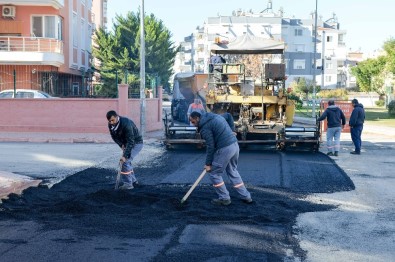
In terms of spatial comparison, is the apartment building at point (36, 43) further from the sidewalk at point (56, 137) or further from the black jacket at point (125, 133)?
the black jacket at point (125, 133)

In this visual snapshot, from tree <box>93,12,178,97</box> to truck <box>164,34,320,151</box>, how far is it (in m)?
28.1

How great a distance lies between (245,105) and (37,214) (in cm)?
1015

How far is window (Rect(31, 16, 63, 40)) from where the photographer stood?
31.0 m

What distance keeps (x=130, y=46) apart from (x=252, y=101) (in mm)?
33713

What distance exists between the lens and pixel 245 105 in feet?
57.9

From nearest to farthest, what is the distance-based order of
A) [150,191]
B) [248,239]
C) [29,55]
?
1. [248,239]
2. [150,191]
3. [29,55]

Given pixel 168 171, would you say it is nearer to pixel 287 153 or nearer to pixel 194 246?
pixel 287 153

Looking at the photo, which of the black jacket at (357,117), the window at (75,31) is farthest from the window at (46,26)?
the black jacket at (357,117)

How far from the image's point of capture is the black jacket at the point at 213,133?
29.4ft

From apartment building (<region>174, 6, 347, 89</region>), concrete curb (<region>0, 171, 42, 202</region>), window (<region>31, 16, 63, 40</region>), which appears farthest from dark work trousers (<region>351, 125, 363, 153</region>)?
apartment building (<region>174, 6, 347, 89</region>)

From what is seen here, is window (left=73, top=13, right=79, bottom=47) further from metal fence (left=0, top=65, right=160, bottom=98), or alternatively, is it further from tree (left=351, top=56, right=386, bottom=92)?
tree (left=351, top=56, right=386, bottom=92)

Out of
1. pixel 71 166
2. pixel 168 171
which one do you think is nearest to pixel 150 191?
pixel 168 171

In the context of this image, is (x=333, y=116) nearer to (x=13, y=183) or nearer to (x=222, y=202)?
(x=222, y=202)

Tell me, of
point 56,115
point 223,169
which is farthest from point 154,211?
point 56,115
